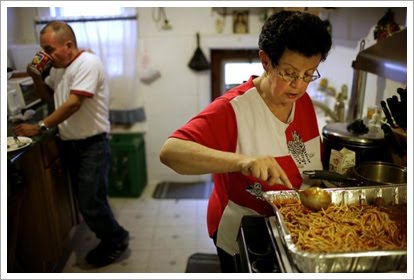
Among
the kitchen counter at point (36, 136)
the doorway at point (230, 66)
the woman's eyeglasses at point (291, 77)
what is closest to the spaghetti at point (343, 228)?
the woman's eyeglasses at point (291, 77)

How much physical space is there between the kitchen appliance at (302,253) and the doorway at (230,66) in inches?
89.8

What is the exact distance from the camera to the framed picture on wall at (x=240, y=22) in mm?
3051

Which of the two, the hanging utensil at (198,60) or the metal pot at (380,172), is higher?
the hanging utensil at (198,60)

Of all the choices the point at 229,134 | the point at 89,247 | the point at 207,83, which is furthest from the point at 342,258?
the point at 207,83

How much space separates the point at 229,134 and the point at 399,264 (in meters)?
0.57

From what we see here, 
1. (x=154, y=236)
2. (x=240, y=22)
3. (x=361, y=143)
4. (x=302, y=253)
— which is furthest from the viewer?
(x=240, y=22)

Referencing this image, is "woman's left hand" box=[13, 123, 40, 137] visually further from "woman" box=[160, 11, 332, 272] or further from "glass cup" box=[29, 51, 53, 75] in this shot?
"woman" box=[160, 11, 332, 272]

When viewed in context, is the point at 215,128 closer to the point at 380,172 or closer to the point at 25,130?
the point at 380,172

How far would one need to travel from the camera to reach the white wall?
305cm

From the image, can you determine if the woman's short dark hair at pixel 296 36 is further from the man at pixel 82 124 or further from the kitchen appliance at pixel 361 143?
the man at pixel 82 124

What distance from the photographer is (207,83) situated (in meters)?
3.25

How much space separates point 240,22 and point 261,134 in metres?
2.17

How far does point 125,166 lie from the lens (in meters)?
3.19

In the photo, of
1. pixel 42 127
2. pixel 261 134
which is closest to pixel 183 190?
pixel 42 127
